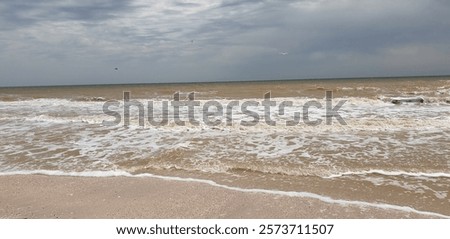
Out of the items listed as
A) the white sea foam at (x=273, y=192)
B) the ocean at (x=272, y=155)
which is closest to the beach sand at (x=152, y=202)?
the white sea foam at (x=273, y=192)

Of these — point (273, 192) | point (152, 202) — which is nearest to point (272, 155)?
point (273, 192)

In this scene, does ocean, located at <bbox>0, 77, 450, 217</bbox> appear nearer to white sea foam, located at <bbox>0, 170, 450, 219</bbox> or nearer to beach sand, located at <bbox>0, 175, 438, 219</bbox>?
white sea foam, located at <bbox>0, 170, 450, 219</bbox>

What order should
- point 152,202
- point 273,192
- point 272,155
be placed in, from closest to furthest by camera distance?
point 152,202 < point 273,192 < point 272,155

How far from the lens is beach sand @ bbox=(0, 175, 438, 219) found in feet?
12.6

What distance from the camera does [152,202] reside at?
4.19 meters

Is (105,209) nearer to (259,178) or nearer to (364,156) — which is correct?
(259,178)

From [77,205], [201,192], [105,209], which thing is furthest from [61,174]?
[201,192]

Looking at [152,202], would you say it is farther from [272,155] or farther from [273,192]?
[272,155]

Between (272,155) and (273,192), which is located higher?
(272,155)

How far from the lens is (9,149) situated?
24.3 feet

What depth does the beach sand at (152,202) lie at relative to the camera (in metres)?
3.83

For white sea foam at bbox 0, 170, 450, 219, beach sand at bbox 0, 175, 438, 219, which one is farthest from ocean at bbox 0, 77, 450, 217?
beach sand at bbox 0, 175, 438, 219
